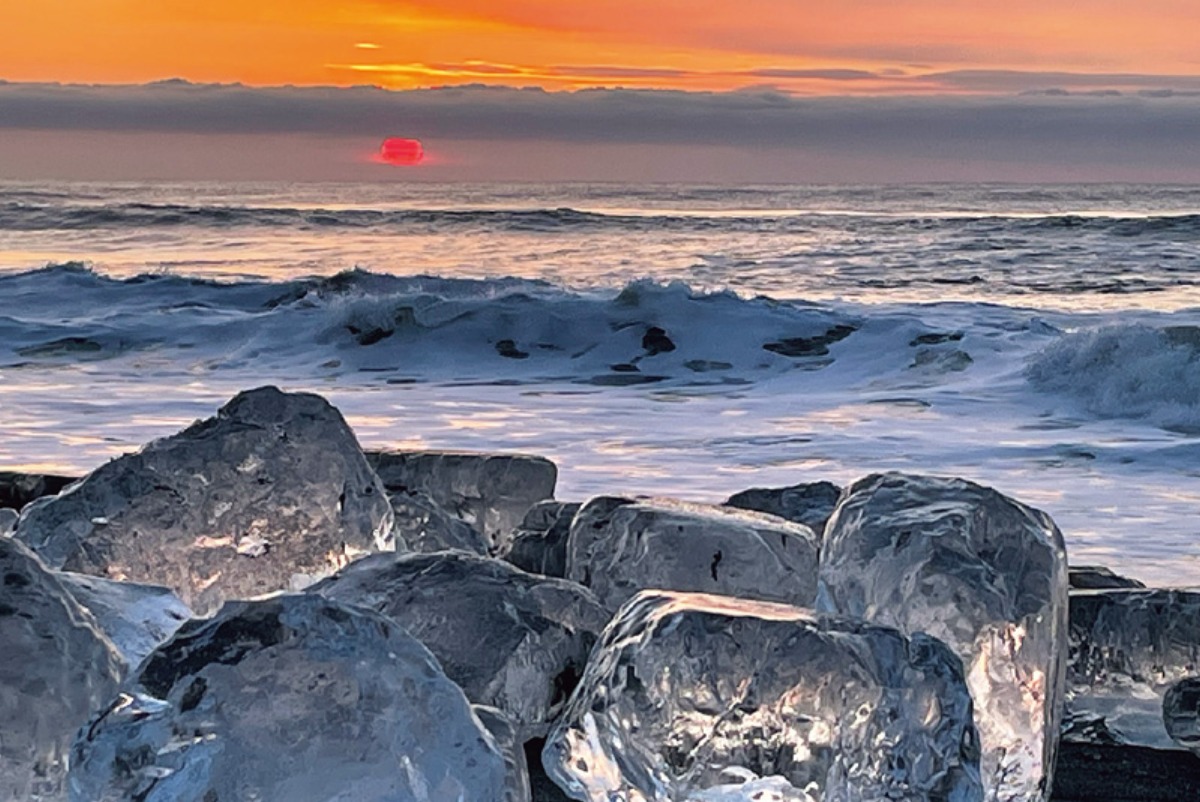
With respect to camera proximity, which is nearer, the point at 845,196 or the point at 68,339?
the point at 68,339

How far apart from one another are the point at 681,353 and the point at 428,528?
902 cm

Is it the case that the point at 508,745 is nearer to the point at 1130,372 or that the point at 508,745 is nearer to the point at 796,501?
the point at 796,501

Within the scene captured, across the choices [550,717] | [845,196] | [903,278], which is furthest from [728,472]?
[845,196]

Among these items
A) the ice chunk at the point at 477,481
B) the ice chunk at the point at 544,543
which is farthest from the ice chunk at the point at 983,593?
the ice chunk at the point at 477,481

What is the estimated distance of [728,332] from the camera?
42.5ft

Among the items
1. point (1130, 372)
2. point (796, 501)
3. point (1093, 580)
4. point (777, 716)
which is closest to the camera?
point (777, 716)

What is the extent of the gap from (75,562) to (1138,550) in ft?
11.6

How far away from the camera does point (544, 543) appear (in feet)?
10.7

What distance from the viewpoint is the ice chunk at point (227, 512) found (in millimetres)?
2833

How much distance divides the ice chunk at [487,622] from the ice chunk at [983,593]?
41 cm

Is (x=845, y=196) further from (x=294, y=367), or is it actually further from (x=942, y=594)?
(x=942, y=594)

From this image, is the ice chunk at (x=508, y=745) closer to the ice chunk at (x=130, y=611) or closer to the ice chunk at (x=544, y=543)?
the ice chunk at (x=130, y=611)

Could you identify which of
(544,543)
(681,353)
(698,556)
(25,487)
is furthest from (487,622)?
(681,353)

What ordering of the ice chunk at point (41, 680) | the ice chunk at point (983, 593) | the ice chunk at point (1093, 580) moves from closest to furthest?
1. the ice chunk at point (41, 680)
2. the ice chunk at point (983, 593)
3. the ice chunk at point (1093, 580)
